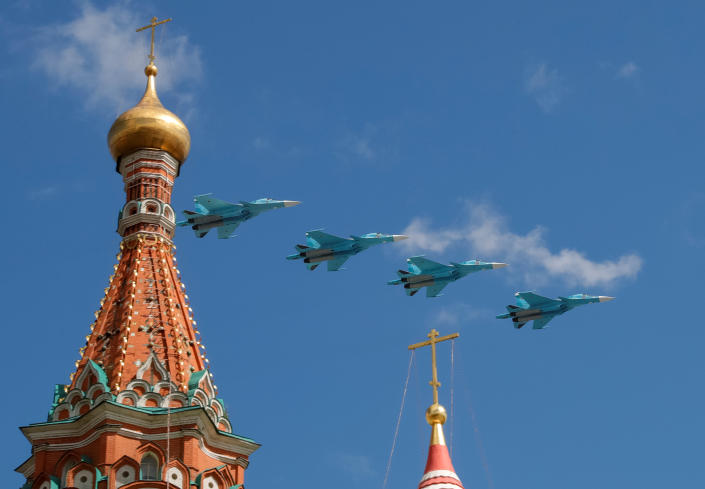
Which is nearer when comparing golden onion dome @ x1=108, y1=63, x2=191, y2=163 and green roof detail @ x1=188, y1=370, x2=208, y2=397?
green roof detail @ x1=188, y1=370, x2=208, y2=397

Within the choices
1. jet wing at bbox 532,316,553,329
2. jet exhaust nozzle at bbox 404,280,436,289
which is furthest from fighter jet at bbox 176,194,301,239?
jet wing at bbox 532,316,553,329

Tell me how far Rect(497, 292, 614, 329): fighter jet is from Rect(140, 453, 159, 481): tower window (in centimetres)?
1440

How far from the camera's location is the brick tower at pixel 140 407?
44.2 m

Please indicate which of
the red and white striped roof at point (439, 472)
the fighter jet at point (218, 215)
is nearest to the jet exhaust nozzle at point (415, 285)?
the fighter jet at point (218, 215)

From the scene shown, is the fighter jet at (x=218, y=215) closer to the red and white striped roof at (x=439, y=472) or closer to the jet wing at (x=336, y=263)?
the jet wing at (x=336, y=263)

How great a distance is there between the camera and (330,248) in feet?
170

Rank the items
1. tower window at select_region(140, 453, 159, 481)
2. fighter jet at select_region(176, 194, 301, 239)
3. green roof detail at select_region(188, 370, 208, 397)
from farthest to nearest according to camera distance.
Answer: fighter jet at select_region(176, 194, 301, 239) → green roof detail at select_region(188, 370, 208, 397) → tower window at select_region(140, 453, 159, 481)

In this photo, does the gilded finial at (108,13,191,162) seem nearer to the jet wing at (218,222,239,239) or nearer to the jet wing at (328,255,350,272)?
the jet wing at (218,222,239,239)

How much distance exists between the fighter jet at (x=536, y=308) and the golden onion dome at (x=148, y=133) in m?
12.1

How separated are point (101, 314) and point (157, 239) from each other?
3.72 meters

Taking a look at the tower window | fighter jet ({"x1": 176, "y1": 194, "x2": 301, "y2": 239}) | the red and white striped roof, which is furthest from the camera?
fighter jet ({"x1": 176, "y1": 194, "x2": 301, "y2": 239})

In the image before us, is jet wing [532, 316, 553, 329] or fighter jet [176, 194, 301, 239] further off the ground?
fighter jet [176, 194, 301, 239]

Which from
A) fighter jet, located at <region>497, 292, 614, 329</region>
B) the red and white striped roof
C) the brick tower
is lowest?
the red and white striped roof

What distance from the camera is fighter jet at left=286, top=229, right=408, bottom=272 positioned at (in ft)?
168
